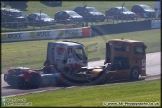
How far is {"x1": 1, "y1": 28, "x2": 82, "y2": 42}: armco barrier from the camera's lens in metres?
34.6

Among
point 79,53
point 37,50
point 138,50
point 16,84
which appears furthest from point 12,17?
point 16,84

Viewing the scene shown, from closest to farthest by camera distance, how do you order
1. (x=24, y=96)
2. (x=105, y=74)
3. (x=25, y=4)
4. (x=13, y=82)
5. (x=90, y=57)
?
(x=24, y=96) < (x=13, y=82) < (x=105, y=74) < (x=90, y=57) < (x=25, y=4)

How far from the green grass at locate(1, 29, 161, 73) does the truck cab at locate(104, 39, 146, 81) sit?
1.64 meters

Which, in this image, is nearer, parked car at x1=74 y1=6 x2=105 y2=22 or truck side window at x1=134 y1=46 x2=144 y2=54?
truck side window at x1=134 y1=46 x2=144 y2=54

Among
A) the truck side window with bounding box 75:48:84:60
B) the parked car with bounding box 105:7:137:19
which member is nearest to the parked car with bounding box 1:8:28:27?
the parked car with bounding box 105:7:137:19

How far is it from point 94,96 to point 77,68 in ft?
19.7

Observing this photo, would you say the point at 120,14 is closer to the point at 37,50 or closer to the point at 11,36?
the point at 11,36

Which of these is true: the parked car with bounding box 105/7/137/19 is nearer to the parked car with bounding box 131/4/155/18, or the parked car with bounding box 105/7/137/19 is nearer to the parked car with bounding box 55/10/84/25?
the parked car with bounding box 131/4/155/18

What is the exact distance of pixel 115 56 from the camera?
2447cm

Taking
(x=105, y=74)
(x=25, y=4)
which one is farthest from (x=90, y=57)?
(x=25, y=4)

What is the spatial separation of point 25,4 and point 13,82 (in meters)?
33.4

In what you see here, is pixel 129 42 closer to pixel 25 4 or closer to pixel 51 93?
pixel 51 93

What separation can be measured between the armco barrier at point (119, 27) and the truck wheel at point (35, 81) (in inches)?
743

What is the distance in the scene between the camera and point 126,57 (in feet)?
79.9
